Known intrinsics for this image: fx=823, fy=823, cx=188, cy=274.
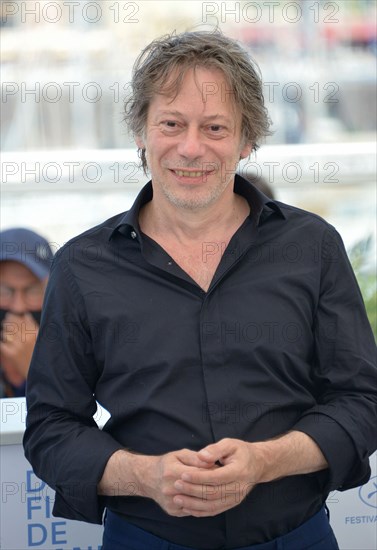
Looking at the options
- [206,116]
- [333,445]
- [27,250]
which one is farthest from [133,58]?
[333,445]

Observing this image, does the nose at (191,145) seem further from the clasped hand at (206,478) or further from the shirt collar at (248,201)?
the clasped hand at (206,478)

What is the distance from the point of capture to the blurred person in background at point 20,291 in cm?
221

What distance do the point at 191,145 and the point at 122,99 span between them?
2.74 metres

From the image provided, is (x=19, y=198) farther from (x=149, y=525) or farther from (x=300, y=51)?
(x=149, y=525)

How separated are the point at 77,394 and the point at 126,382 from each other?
8 cm

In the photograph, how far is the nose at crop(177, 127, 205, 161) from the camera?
1263 millimetres

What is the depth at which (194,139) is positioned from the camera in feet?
4.16

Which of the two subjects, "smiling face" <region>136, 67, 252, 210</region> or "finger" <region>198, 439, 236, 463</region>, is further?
"smiling face" <region>136, 67, 252, 210</region>

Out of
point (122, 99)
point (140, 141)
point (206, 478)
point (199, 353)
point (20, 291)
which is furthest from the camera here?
point (122, 99)

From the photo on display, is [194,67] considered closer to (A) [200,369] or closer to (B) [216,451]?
(A) [200,369]

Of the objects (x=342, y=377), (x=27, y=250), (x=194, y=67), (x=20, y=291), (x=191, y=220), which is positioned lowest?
(x=20, y=291)

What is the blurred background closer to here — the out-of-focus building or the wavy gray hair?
the out-of-focus building

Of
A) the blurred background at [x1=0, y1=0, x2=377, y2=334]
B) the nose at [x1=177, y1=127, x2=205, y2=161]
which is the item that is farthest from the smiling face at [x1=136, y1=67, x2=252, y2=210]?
the blurred background at [x1=0, y1=0, x2=377, y2=334]

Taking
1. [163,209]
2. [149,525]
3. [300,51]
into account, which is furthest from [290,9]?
[149,525]
